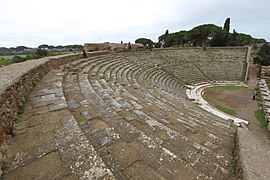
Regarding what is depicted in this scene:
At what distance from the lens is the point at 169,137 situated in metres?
3.25

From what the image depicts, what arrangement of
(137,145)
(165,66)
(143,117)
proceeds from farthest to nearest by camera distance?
(165,66) → (143,117) → (137,145)

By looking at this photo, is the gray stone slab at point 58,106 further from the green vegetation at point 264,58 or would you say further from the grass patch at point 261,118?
the green vegetation at point 264,58

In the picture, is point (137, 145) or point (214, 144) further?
point (214, 144)

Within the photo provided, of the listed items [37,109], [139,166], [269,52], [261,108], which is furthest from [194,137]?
[269,52]

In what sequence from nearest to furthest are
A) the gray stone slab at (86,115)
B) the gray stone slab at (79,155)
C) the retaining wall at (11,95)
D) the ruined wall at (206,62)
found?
the gray stone slab at (79,155), the retaining wall at (11,95), the gray stone slab at (86,115), the ruined wall at (206,62)

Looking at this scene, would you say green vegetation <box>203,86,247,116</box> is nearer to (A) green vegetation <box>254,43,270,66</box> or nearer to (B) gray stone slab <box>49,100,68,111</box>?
(B) gray stone slab <box>49,100,68,111</box>

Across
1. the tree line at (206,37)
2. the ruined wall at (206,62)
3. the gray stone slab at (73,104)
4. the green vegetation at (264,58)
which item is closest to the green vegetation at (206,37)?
the tree line at (206,37)

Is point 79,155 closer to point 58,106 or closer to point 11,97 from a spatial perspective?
point 58,106

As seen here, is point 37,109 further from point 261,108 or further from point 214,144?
point 261,108

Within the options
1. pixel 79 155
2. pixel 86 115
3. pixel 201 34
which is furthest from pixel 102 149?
pixel 201 34

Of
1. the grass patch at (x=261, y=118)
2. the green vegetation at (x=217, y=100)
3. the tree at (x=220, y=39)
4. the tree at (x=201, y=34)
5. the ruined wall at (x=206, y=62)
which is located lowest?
the grass patch at (x=261, y=118)

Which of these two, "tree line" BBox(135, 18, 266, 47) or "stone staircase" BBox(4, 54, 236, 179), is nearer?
"stone staircase" BBox(4, 54, 236, 179)

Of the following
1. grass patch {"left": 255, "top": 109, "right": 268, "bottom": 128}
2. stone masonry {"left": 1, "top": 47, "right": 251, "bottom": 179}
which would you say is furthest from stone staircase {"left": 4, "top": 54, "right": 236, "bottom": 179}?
grass patch {"left": 255, "top": 109, "right": 268, "bottom": 128}

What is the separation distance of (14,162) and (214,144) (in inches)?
145
